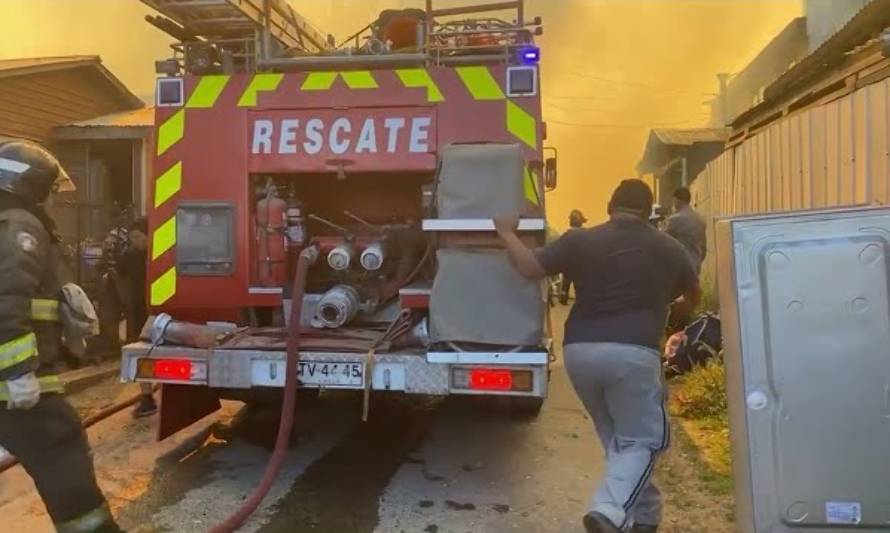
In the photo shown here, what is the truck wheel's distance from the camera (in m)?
5.59

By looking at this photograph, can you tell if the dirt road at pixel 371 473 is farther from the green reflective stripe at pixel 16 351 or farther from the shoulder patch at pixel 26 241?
the shoulder patch at pixel 26 241

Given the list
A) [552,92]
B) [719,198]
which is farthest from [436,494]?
[552,92]

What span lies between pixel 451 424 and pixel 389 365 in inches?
83.5

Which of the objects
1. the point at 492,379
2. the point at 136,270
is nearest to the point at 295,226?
the point at 492,379

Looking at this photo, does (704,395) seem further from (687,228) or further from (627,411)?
(627,411)

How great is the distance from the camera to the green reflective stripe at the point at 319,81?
4.97 meters

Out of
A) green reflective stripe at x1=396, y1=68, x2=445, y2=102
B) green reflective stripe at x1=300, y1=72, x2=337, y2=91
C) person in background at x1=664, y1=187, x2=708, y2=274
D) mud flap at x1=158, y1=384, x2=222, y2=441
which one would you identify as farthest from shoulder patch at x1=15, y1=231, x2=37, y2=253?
person in background at x1=664, y1=187, x2=708, y2=274

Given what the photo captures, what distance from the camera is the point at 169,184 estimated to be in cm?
495

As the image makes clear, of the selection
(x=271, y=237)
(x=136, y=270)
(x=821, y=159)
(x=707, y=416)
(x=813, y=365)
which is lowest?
(x=707, y=416)

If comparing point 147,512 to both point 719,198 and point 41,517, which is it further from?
point 719,198

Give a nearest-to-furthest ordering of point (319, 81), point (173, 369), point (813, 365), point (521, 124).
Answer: point (813, 365)
point (173, 369)
point (521, 124)
point (319, 81)

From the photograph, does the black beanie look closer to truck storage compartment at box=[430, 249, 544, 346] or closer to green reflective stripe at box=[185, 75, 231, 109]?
truck storage compartment at box=[430, 249, 544, 346]

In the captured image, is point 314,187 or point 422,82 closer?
point 422,82

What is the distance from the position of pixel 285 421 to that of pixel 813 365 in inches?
98.5
